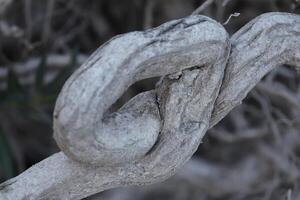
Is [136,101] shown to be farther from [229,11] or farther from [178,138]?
[229,11]

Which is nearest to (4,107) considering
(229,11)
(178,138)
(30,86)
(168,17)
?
(30,86)

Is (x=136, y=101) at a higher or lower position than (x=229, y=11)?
higher

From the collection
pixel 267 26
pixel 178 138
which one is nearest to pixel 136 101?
pixel 178 138

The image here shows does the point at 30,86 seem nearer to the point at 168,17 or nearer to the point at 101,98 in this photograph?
the point at 168,17

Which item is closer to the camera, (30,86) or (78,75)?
(78,75)

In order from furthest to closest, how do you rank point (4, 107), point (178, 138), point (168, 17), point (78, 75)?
point (168, 17) < point (4, 107) < point (178, 138) < point (78, 75)

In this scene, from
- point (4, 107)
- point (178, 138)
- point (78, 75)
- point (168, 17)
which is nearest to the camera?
point (78, 75)

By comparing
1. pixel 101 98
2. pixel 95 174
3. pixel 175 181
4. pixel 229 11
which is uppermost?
pixel 101 98
